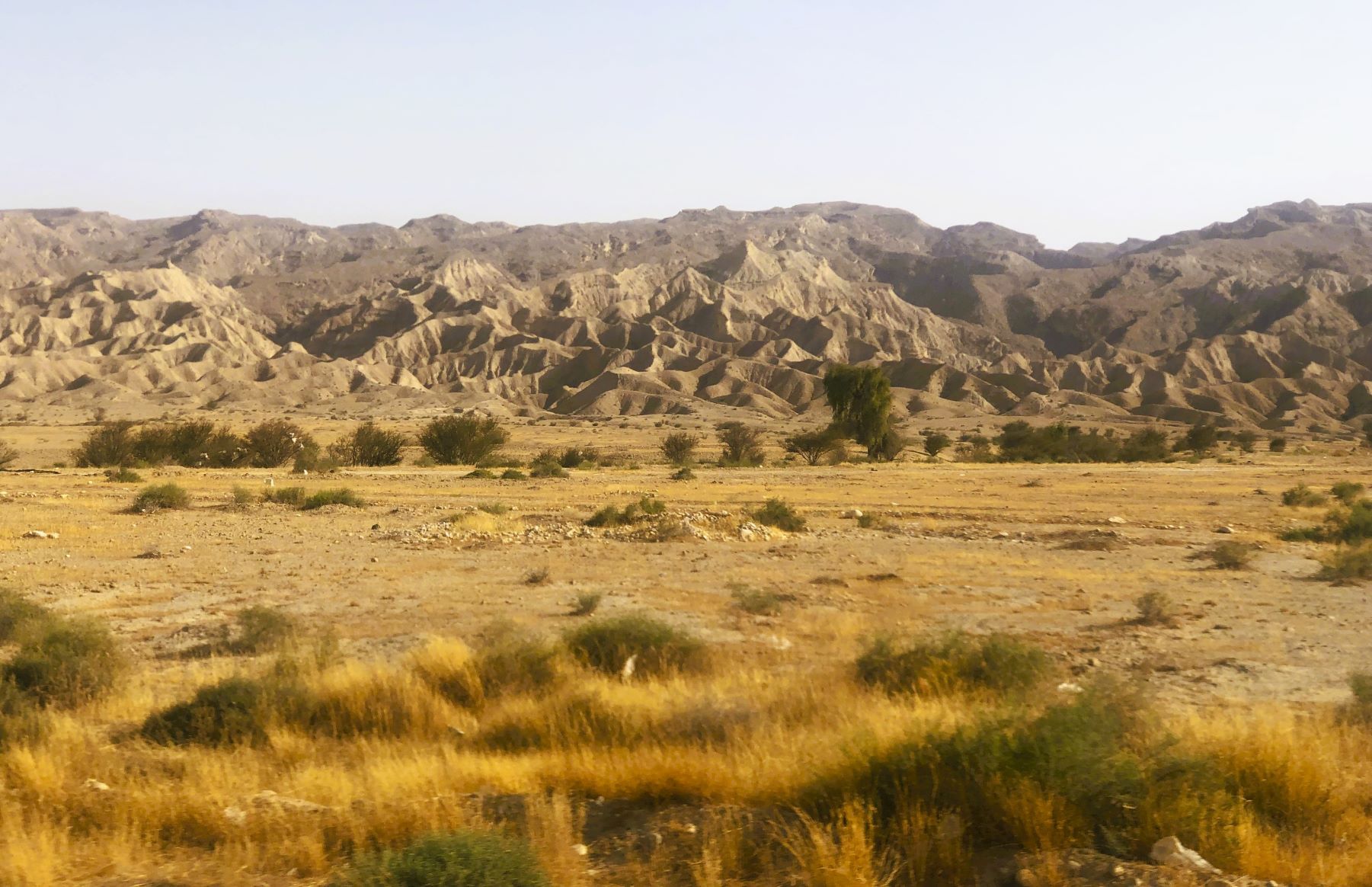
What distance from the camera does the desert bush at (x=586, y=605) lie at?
13.5m

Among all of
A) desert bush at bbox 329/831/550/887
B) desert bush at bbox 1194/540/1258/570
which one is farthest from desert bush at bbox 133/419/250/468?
desert bush at bbox 329/831/550/887

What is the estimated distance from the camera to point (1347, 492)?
32.0m

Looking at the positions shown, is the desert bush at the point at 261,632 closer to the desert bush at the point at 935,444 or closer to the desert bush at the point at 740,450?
the desert bush at the point at 740,450

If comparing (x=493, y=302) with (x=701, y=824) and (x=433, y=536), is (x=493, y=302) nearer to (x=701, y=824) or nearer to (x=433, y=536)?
(x=433, y=536)

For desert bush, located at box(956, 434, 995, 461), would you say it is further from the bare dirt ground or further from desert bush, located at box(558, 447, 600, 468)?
the bare dirt ground

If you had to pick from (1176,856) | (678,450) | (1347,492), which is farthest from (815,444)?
(1176,856)

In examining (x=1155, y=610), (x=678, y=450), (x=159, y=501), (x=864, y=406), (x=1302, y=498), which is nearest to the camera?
(x=1155, y=610)

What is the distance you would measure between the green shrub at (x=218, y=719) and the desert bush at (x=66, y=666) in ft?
3.55

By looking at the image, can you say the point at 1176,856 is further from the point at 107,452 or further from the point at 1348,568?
the point at 107,452

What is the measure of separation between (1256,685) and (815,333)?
153 metres

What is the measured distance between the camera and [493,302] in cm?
17412

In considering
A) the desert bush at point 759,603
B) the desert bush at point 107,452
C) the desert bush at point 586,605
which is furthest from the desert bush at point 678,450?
the desert bush at point 586,605

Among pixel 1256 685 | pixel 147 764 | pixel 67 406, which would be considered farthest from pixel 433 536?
pixel 67 406

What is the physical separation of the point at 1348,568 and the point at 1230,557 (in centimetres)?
177
